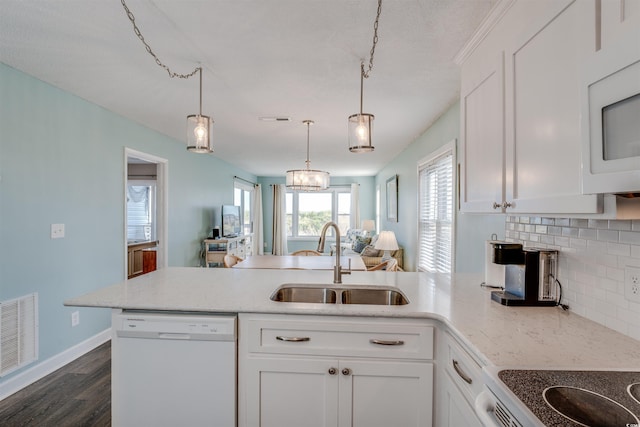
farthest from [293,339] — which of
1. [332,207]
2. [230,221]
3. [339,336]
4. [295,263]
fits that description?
[332,207]

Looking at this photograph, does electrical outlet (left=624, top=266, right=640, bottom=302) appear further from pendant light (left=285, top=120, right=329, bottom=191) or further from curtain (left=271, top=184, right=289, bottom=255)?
curtain (left=271, top=184, right=289, bottom=255)

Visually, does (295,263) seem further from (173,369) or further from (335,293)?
(173,369)

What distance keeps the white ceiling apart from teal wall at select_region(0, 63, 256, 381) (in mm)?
214

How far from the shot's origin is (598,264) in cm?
121

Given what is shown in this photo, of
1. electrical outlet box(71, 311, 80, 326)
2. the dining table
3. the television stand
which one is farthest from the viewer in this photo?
the television stand

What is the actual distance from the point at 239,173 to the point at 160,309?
615 centimetres

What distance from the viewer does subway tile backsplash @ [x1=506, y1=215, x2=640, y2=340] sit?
108 cm

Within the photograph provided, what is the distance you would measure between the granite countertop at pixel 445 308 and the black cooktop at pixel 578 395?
0.08 meters

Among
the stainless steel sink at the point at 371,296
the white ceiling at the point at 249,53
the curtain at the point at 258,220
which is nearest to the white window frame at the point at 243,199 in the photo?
the curtain at the point at 258,220

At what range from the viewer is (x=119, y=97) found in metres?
2.81

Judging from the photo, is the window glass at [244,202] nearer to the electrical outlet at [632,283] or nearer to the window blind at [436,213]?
the window blind at [436,213]

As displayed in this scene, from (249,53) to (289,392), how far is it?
6.57 ft


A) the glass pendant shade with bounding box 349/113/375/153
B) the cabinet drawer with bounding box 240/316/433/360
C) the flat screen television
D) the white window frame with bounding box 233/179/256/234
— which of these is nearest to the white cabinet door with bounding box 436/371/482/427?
the cabinet drawer with bounding box 240/316/433/360

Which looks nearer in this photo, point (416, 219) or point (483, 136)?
point (483, 136)
